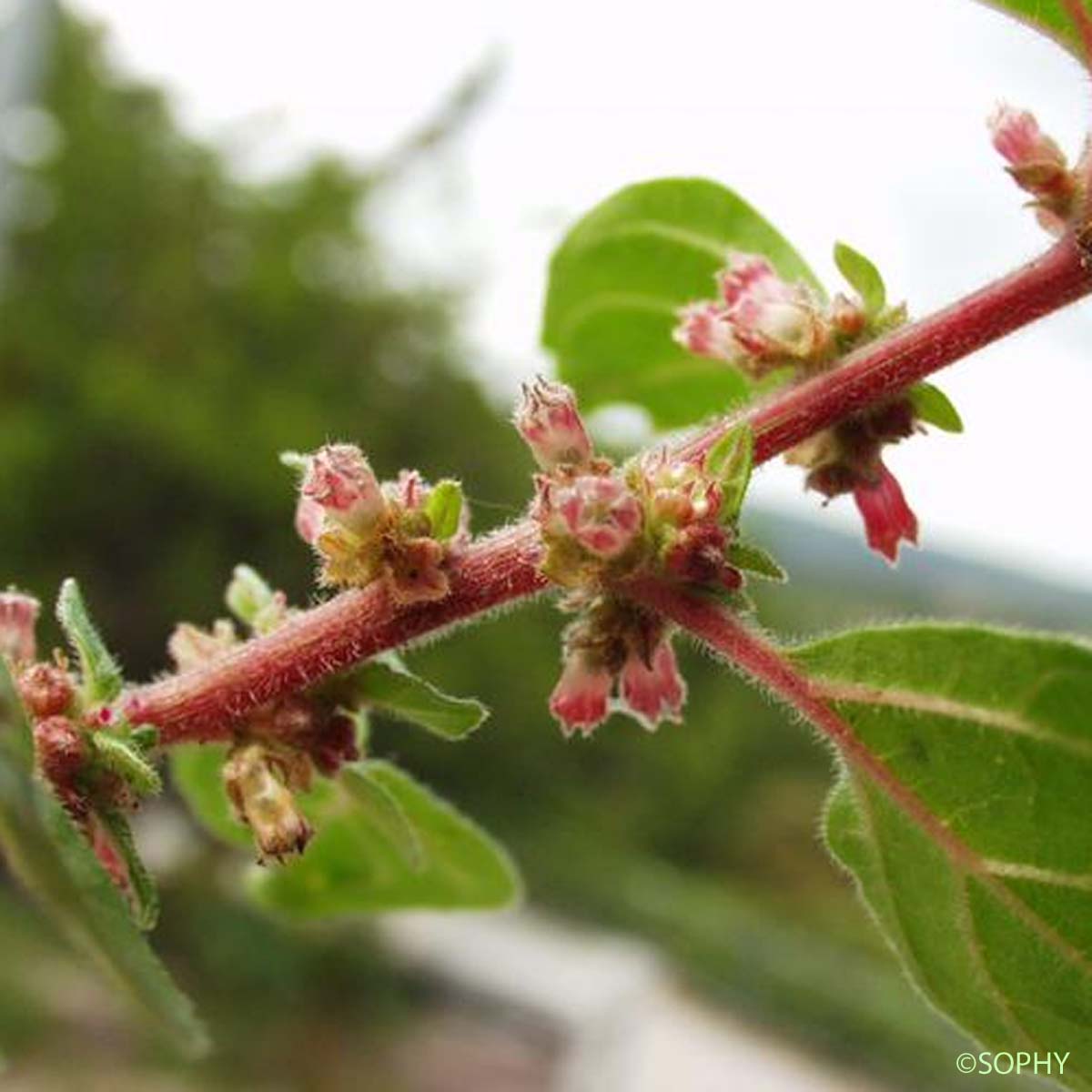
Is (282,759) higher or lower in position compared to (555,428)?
lower

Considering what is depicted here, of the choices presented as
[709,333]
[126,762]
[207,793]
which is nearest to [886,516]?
[709,333]

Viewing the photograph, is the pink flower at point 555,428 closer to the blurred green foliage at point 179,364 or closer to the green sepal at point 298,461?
the green sepal at point 298,461

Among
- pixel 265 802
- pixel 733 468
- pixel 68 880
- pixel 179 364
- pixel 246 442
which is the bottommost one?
pixel 68 880

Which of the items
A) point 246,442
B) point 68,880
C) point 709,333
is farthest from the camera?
point 246,442

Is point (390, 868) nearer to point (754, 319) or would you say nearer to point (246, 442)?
point (754, 319)

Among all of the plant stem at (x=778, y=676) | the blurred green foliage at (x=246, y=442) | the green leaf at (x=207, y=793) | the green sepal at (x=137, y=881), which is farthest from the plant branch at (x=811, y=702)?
the blurred green foliage at (x=246, y=442)

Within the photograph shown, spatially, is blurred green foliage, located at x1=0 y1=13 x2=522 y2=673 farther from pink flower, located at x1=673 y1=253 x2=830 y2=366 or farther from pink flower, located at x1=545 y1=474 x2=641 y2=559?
pink flower, located at x1=545 y1=474 x2=641 y2=559
